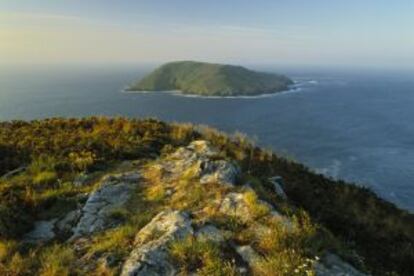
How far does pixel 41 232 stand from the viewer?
9734mm

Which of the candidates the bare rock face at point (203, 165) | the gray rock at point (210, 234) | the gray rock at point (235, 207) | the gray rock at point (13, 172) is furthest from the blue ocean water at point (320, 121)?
the gray rock at point (210, 234)

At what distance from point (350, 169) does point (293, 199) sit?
200ft

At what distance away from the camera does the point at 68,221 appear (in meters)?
10.1

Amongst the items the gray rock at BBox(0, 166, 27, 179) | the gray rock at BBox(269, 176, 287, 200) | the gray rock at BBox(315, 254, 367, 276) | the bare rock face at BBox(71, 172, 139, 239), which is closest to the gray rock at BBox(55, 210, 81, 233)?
the bare rock face at BBox(71, 172, 139, 239)

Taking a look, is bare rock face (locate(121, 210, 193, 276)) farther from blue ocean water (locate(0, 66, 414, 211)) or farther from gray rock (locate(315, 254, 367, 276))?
blue ocean water (locate(0, 66, 414, 211))

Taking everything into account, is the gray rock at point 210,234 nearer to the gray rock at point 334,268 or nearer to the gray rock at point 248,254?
the gray rock at point 248,254

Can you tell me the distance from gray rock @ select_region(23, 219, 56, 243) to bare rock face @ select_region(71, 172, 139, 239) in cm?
57

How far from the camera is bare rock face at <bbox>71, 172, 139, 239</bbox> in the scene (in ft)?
31.8

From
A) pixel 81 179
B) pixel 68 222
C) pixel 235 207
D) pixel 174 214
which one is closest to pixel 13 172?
pixel 81 179

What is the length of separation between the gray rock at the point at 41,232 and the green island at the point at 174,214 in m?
0.03

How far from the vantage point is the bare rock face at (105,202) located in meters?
9.70

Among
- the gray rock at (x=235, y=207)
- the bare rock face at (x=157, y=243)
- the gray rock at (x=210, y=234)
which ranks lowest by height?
the bare rock face at (x=157, y=243)

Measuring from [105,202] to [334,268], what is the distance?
583 centimetres

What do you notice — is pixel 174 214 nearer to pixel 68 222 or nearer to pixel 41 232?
pixel 68 222
